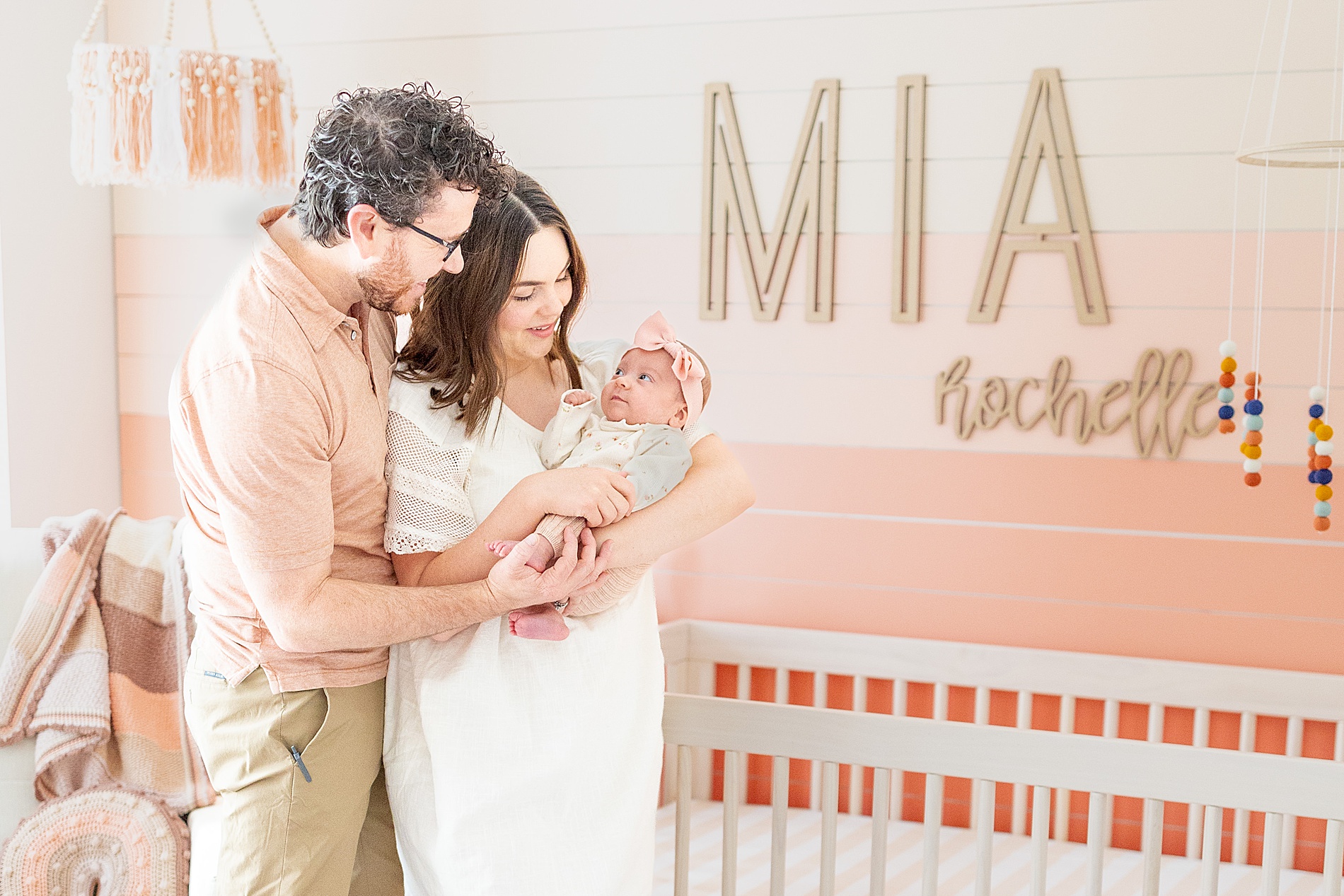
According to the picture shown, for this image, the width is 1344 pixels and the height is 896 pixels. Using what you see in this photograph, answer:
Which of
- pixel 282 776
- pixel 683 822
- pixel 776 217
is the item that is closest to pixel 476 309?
pixel 282 776

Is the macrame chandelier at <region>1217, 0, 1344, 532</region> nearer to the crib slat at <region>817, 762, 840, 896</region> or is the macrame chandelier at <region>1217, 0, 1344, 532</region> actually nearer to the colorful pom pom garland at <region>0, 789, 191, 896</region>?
→ the crib slat at <region>817, 762, 840, 896</region>

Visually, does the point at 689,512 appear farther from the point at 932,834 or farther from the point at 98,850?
the point at 98,850

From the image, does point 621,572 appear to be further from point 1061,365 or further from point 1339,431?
point 1339,431

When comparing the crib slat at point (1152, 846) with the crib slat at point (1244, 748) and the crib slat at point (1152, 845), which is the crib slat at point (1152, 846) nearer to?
the crib slat at point (1152, 845)

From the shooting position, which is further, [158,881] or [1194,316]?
[1194,316]

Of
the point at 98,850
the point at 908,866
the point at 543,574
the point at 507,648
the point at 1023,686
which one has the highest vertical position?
the point at 543,574

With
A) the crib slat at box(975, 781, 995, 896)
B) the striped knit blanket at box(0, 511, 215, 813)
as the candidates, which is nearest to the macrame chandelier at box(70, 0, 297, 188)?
the striped knit blanket at box(0, 511, 215, 813)

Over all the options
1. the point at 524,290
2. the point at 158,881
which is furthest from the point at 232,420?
the point at 158,881

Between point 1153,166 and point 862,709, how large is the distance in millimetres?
1142

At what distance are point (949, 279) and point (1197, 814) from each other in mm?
1070

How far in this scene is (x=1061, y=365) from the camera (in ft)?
6.93

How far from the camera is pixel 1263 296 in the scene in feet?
6.65

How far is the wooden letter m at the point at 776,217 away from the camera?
2230 mm

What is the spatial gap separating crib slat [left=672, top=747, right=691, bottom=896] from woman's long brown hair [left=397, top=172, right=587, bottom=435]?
0.58 meters
